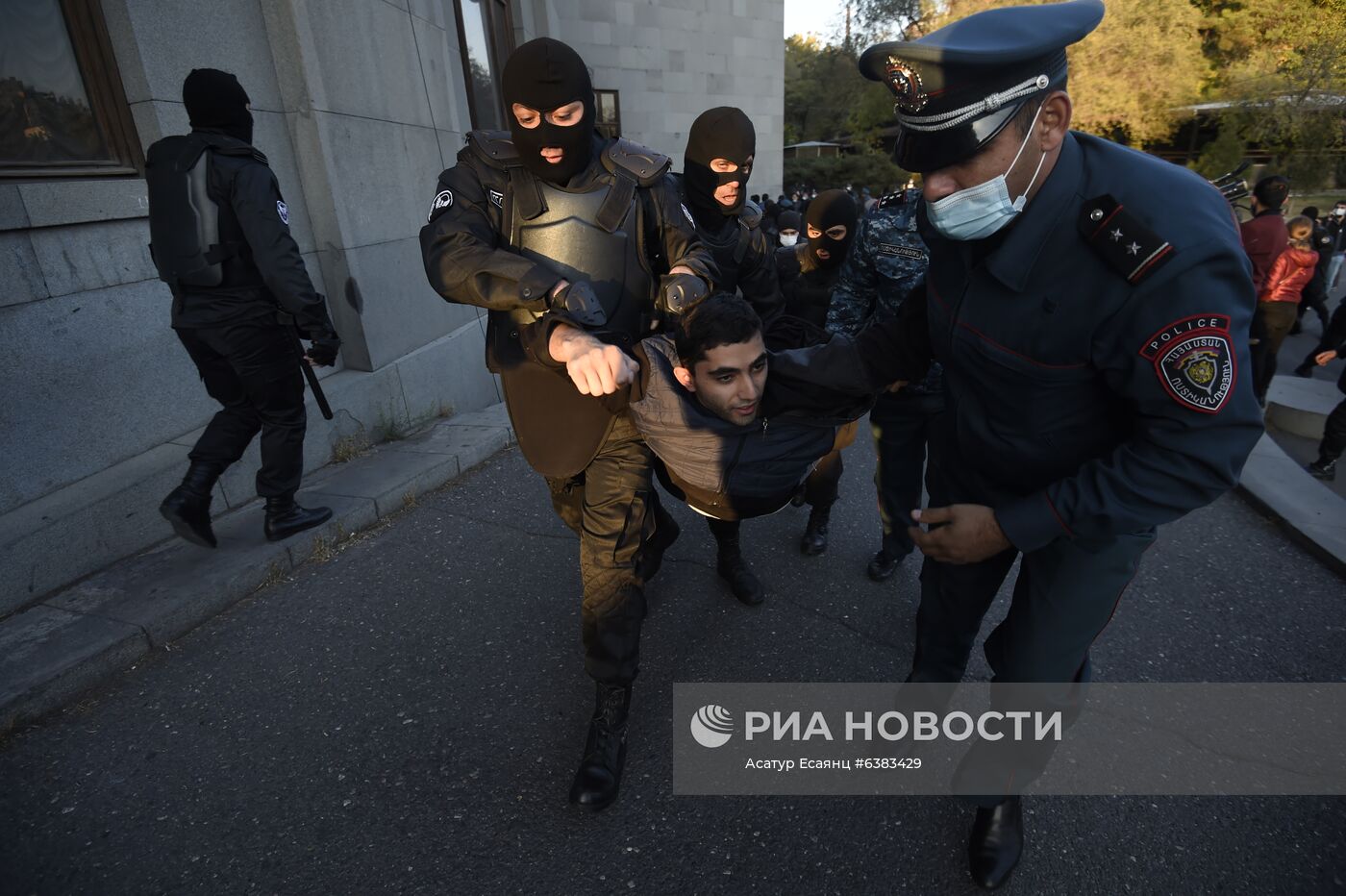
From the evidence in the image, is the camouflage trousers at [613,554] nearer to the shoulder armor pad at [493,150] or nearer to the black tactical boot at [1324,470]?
the shoulder armor pad at [493,150]

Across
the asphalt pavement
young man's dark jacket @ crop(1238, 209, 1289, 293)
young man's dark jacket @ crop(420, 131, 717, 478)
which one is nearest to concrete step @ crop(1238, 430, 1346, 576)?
the asphalt pavement

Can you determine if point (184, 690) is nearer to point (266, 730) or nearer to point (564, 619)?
point (266, 730)

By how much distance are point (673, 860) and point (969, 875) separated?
78cm

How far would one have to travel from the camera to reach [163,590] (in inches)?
120

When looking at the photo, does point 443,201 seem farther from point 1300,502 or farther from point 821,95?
point 821,95

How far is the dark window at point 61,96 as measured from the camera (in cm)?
329

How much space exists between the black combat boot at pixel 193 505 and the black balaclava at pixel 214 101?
5.05 feet

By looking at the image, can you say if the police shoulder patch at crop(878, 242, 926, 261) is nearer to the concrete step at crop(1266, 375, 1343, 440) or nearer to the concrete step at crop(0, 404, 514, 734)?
the concrete step at crop(0, 404, 514, 734)

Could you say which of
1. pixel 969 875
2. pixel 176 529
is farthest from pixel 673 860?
pixel 176 529

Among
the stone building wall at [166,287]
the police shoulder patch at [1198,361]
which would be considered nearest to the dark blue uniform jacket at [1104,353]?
the police shoulder patch at [1198,361]

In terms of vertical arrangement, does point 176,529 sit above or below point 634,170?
below

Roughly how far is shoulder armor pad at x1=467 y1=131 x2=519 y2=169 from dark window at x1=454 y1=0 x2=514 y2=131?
608 cm

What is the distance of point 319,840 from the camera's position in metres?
1.98

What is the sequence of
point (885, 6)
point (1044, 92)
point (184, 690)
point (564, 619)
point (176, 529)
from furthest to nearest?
point (885, 6) → point (176, 529) → point (564, 619) → point (184, 690) → point (1044, 92)
